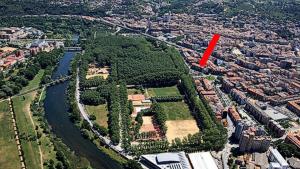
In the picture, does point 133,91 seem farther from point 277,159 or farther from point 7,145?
point 277,159

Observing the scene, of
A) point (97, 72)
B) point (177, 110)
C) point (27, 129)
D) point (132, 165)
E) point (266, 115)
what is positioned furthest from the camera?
point (97, 72)

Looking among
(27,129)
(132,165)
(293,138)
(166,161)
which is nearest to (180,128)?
(166,161)

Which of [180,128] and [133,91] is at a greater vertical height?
[133,91]

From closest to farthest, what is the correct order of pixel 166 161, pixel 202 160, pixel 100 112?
1. pixel 166 161
2. pixel 202 160
3. pixel 100 112

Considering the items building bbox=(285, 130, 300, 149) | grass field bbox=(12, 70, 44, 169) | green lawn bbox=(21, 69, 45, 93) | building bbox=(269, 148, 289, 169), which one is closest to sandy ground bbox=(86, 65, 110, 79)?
green lawn bbox=(21, 69, 45, 93)

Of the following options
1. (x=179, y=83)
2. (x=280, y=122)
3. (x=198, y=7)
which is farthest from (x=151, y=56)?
(x=198, y=7)

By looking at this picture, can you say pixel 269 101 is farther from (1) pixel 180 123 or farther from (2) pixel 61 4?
(2) pixel 61 4

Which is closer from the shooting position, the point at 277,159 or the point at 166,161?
the point at 166,161
